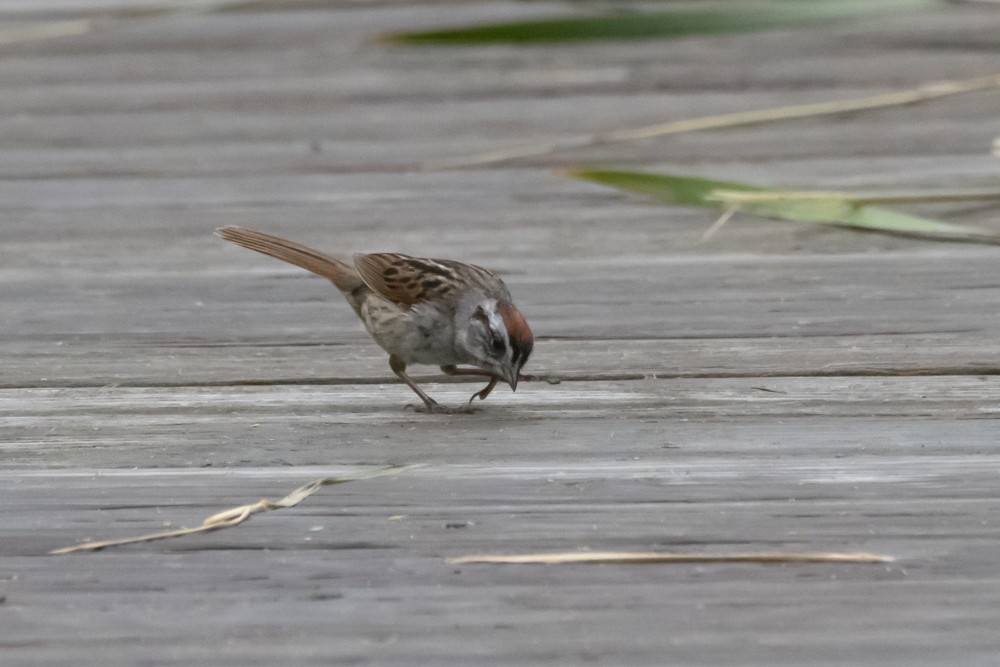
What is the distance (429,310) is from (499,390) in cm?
33

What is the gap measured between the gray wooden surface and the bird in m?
0.08

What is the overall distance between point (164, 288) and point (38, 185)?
1257 mm

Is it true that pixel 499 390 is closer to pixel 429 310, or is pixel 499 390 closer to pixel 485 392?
pixel 485 392

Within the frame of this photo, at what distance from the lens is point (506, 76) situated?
20.6 ft

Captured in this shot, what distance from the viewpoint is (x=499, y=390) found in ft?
10.5

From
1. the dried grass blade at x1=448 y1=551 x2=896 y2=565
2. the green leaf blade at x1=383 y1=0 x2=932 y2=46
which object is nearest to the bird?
the dried grass blade at x1=448 y1=551 x2=896 y2=565

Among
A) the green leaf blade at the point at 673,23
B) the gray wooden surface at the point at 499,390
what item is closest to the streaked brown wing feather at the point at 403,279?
the gray wooden surface at the point at 499,390

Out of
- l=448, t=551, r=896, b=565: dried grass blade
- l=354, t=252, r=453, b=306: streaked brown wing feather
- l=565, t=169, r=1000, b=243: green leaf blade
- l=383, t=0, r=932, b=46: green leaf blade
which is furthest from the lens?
l=383, t=0, r=932, b=46: green leaf blade

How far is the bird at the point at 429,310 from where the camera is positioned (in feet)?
10.1

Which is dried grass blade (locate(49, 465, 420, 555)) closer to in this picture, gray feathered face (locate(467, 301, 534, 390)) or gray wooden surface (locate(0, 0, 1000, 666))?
gray wooden surface (locate(0, 0, 1000, 666))

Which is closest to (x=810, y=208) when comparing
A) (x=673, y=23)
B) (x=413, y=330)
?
(x=673, y=23)

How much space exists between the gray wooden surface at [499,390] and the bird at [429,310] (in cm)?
8

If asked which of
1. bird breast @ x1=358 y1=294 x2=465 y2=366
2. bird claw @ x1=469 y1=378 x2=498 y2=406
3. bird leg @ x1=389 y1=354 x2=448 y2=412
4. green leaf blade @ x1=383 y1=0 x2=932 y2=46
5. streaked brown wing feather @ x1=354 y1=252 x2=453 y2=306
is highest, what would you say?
green leaf blade @ x1=383 y1=0 x2=932 y2=46

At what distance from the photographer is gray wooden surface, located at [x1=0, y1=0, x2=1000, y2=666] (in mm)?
1871
